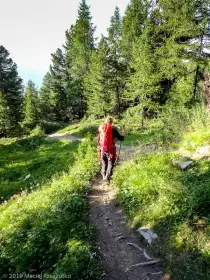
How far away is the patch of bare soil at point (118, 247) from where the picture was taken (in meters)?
4.89

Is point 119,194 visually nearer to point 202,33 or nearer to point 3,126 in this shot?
point 202,33

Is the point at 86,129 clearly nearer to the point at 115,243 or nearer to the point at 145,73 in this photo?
the point at 145,73

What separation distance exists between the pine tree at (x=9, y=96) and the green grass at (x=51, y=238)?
30.3m

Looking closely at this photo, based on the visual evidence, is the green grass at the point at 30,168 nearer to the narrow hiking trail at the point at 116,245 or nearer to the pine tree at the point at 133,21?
the narrow hiking trail at the point at 116,245

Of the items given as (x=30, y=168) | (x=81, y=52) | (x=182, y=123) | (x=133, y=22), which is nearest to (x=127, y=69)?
(x=133, y=22)

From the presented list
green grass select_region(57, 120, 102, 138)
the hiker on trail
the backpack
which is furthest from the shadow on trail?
green grass select_region(57, 120, 102, 138)

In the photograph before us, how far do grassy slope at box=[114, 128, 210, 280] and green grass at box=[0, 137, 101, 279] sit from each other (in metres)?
1.36

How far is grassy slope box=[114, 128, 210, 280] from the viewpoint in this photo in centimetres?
471

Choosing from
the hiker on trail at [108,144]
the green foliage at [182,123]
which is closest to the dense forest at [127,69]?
the green foliage at [182,123]

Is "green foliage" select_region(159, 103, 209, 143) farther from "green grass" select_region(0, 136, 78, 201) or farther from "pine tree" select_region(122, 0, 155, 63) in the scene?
"pine tree" select_region(122, 0, 155, 63)

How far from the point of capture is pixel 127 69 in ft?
117

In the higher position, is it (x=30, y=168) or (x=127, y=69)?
(x=127, y=69)

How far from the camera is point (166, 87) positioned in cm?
3198

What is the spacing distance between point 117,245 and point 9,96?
3948 centimetres
